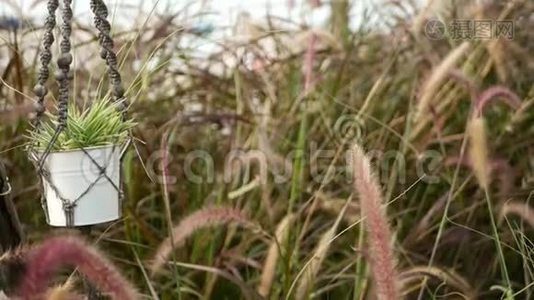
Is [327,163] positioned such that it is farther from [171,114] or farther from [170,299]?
[170,299]

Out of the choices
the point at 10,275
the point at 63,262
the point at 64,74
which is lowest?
the point at 10,275

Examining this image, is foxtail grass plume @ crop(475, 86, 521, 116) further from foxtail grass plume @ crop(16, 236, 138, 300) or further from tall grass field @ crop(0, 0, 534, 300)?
foxtail grass plume @ crop(16, 236, 138, 300)

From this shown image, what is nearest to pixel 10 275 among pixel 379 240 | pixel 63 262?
pixel 63 262

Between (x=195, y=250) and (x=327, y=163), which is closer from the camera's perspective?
(x=195, y=250)

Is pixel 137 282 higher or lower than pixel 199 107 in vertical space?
lower

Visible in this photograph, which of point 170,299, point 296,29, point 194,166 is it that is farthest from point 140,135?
point 296,29

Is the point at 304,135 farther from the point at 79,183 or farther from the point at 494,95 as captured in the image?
the point at 79,183

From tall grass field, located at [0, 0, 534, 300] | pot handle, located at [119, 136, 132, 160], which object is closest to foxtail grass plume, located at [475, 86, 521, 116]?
tall grass field, located at [0, 0, 534, 300]
